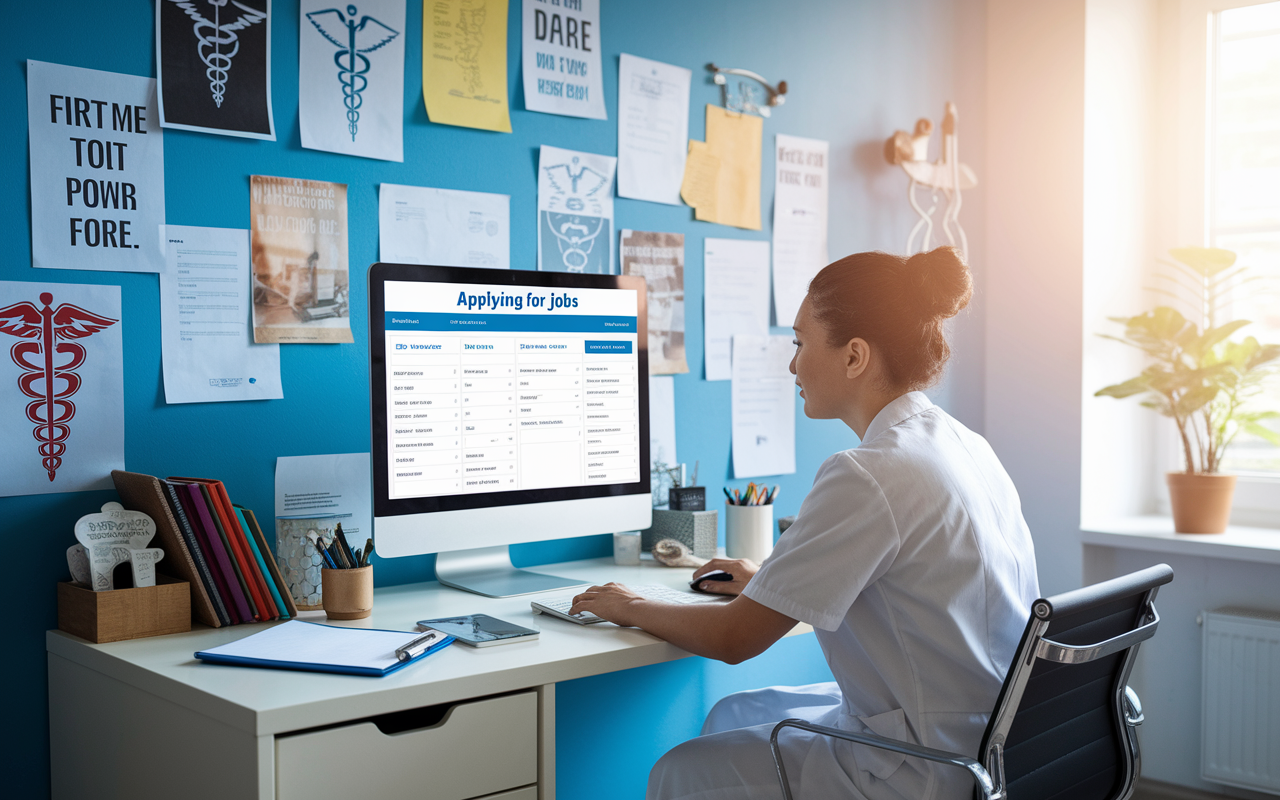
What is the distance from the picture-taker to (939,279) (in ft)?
5.00

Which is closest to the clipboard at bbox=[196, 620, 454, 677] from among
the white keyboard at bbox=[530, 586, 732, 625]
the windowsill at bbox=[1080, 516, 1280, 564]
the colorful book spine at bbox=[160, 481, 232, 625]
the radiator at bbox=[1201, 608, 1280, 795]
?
the colorful book spine at bbox=[160, 481, 232, 625]

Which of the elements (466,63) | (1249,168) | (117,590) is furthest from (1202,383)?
(117,590)

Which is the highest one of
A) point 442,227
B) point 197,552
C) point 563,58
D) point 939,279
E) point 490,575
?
point 563,58

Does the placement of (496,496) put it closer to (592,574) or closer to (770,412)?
(592,574)

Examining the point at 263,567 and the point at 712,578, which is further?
the point at 712,578

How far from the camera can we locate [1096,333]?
2.78 meters

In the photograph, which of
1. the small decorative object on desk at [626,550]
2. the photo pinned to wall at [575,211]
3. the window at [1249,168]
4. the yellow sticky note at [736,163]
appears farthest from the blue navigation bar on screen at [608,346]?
the window at [1249,168]

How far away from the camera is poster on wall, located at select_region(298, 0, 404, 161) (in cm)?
174

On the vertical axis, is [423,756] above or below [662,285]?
below

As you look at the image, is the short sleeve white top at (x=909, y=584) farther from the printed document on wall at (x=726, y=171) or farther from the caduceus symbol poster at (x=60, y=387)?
the printed document on wall at (x=726, y=171)

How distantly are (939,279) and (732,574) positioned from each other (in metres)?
0.59

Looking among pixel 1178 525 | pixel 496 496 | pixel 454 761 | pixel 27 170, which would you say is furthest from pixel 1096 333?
pixel 27 170

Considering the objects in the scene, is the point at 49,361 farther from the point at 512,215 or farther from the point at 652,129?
the point at 652,129

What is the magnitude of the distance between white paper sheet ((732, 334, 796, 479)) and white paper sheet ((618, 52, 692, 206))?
419 millimetres
